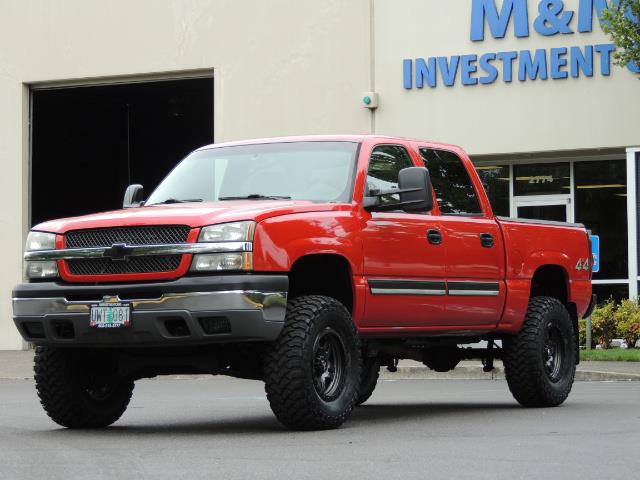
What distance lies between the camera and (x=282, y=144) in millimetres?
11633

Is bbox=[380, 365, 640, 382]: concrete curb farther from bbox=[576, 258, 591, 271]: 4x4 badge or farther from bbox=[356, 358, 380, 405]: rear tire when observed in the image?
bbox=[356, 358, 380, 405]: rear tire

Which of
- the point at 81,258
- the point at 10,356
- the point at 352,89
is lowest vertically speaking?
the point at 10,356

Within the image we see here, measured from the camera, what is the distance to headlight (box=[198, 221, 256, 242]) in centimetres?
978

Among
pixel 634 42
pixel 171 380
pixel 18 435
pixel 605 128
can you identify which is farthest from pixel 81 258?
pixel 605 128

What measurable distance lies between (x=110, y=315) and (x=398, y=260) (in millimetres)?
2384

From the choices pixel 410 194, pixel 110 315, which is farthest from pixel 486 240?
pixel 110 315

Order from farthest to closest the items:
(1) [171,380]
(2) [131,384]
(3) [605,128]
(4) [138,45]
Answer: (4) [138,45]
(3) [605,128]
(1) [171,380]
(2) [131,384]

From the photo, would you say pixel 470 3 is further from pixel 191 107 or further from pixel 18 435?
pixel 18 435

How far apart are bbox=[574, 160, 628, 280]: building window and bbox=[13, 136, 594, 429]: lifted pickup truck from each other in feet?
42.7

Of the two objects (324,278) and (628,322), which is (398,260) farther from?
(628,322)

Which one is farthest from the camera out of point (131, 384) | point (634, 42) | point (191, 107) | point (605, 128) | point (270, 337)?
point (191, 107)

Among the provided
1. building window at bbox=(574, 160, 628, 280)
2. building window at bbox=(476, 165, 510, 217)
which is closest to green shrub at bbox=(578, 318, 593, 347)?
building window at bbox=(574, 160, 628, 280)

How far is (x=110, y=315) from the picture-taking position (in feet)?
32.6

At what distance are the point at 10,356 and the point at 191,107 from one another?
11.5 meters
